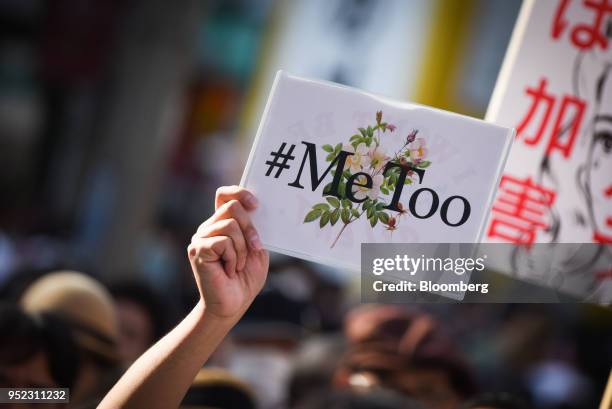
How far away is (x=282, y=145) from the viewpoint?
83.0 inches

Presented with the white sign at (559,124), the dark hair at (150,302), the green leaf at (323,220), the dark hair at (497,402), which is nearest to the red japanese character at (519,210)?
the white sign at (559,124)

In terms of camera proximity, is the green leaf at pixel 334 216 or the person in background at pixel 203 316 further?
the green leaf at pixel 334 216

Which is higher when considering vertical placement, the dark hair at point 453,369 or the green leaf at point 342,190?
the green leaf at point 342,190

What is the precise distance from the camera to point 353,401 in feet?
6.25

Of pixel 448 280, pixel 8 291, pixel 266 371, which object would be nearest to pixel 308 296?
pixel 266 371

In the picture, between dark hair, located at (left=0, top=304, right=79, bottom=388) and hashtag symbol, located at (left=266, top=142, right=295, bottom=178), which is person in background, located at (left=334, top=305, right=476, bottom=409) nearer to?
dark hair, located at (left=0, top=304, right=79, bottom=388)

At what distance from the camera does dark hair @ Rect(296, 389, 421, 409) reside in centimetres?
190

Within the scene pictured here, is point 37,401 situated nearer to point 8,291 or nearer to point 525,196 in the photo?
point 525,196

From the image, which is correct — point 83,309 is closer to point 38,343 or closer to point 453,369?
point 38,343

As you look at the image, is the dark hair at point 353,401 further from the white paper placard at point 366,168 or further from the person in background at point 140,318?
the person in background at point 140,318

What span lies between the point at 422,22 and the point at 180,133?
12.8 meters

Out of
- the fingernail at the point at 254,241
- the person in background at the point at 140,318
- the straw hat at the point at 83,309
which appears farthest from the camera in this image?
the person in background at the point at 140,318

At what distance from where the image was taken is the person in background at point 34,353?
257cm

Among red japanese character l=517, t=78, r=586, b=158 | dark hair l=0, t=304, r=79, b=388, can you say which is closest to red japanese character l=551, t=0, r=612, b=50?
red japanese character l=517, t=78, r=586, b=158
